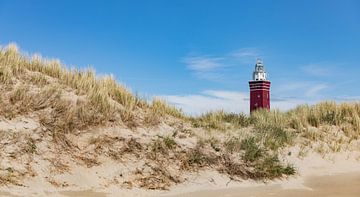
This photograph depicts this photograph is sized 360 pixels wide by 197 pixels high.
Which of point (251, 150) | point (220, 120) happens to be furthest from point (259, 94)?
point (251, 150)

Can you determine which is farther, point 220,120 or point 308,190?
point 220,120

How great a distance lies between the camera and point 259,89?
28906 mm

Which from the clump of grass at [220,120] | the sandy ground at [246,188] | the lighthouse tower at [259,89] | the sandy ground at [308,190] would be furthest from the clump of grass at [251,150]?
the lighthouse tower at [259,89]

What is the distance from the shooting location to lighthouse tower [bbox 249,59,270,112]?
2834cm

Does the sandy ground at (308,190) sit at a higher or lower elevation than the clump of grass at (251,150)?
lower

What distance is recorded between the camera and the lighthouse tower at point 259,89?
2834cm

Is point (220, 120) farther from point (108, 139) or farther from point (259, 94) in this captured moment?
point (259, 94)

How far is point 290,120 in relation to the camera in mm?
15938

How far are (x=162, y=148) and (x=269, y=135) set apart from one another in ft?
13.5

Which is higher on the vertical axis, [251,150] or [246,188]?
[251,150]

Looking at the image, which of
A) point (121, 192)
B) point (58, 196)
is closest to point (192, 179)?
point (121, 192)

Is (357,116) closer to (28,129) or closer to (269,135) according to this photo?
(269,135)

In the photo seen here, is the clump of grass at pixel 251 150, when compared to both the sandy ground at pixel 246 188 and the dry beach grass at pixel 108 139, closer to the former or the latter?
the dry beach grass at pixel 108 139

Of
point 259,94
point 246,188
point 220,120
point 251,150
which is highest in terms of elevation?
point 259,94
